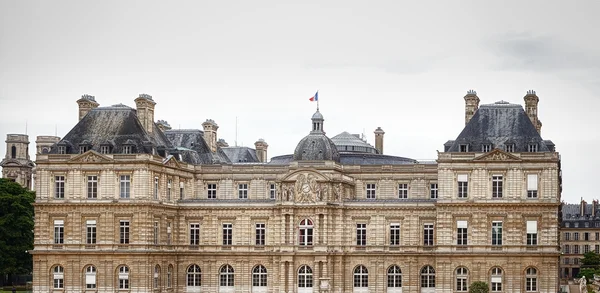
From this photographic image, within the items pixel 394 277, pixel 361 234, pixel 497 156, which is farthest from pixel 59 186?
pixel 497 156

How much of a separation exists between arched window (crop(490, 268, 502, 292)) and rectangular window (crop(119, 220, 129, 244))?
85.1 ft

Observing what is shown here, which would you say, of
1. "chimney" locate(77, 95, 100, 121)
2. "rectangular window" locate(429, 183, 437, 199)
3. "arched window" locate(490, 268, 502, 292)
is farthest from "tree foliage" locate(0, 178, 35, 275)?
"arched window" locate(490, 268, 502, 292)

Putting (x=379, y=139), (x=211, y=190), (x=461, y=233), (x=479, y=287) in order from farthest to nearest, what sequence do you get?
(x=379, y=139) → (x=211, y=190) → (x=461, y=233) → (x=479, y=287)

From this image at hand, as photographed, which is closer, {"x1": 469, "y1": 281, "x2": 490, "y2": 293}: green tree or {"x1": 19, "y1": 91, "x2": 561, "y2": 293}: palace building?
{"x1": 469, "y1": 281, "x2": 490, "y2": 293}: green tree

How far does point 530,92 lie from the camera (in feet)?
294

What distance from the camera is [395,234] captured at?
86000 millimetres

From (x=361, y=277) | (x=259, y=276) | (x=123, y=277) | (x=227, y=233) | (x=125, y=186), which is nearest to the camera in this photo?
(x=123, y=277)

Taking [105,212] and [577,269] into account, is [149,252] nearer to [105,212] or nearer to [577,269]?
[105,212]

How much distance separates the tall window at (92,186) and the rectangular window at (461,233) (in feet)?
85.2

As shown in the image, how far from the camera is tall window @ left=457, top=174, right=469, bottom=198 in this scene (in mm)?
82438

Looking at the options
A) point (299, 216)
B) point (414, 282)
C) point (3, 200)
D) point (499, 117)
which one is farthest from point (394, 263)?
point (3, 200)

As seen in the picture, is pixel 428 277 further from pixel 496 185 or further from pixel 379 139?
pixel 379 139

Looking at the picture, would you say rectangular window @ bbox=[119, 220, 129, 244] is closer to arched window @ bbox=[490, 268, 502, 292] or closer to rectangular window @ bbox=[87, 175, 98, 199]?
rectangular window @ bbox=[87, 175, 98, 199]

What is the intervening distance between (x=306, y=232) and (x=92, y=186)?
52.0ft
